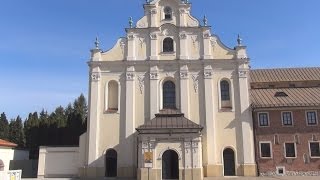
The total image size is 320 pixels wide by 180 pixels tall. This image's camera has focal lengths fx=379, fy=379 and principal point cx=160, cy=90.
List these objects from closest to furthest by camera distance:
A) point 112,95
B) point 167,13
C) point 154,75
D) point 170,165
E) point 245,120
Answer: point 170,165 < point 245,120 < point 154,75 < point 112,95 < point 167,13

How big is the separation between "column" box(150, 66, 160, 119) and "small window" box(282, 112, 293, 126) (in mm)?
12006

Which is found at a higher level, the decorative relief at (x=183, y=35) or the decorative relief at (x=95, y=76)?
the decorative relief at (x=183, y=35)

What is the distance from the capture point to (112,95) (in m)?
37.9

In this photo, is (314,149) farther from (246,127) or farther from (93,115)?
(93,115)

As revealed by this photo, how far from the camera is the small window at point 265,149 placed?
35.4 m

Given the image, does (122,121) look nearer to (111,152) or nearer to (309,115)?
Result: (111,152)

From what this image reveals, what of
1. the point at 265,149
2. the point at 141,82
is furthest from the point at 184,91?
the point at 265,149

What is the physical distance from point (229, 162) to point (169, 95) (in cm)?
864

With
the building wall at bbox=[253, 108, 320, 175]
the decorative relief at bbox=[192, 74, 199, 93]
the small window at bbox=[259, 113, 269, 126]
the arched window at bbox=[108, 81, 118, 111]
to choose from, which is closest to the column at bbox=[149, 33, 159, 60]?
the decorative relief at bbox=[192, 74, 199, 93]

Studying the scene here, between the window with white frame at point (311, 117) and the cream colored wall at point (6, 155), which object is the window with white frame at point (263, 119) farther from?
the cream colored wall at point (6, 155)

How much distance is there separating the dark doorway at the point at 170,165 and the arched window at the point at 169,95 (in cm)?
561

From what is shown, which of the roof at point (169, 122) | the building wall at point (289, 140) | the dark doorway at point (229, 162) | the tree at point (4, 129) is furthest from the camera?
the tree at point (4, 129)

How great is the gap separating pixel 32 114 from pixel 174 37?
3558 centimetres

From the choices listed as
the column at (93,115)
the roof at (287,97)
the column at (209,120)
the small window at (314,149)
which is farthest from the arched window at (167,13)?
the small window at (314,149)
